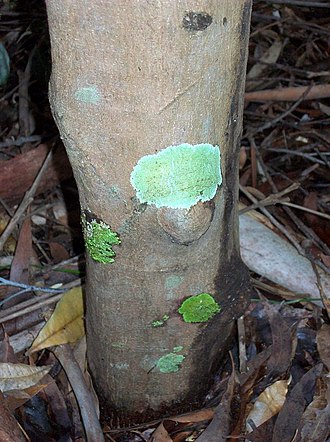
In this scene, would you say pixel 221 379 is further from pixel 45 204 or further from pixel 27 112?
pixel 27 112

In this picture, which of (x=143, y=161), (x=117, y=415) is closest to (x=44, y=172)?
(x=117, y=415)

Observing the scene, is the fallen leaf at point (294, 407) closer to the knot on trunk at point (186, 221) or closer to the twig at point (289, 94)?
the knot on trunk at point (186, 221)

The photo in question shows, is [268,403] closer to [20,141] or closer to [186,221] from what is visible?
[186,221]

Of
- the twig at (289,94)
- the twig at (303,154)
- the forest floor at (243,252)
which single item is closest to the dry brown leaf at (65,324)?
the forest floor at (243,252)

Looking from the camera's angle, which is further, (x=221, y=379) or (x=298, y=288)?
(x=298, y=288)

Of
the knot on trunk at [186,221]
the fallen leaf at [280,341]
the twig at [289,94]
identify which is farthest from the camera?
the twig at [289,94]

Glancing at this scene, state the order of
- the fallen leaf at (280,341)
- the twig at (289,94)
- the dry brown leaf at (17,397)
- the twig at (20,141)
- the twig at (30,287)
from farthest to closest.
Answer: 1. the twig at (289,94)
2. the twig at (20,141)
3. the twig at (30,287)
4. the fallen leaf at (280,341)
5. the dry brown leaf at (17,397)
